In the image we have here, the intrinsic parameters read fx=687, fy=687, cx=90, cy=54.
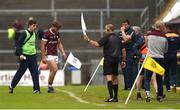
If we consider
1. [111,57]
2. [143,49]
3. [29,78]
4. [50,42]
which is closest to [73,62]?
[50,42]

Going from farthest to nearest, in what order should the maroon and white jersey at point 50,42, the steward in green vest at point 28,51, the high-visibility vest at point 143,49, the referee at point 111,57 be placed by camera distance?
1. the maroon and white jersey at point 50,42
2. the high-visibility vest at point 143,49
3. the steward in green vest at point 28,51
4. the referee at point 111,57

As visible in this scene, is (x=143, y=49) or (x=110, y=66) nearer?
(x=110, y=66)

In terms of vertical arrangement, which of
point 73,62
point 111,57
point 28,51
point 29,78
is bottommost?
point 29,78

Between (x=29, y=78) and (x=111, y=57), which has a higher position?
(x=111, y=57)

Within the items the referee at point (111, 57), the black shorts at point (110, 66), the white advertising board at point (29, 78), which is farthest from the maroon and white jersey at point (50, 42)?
the white advertising board at point (29, 78)

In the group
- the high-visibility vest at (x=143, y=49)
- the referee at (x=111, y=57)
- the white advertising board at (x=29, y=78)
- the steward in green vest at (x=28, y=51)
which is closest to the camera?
the referee at (x=111, y=57)

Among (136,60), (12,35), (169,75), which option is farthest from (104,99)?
(12,35)

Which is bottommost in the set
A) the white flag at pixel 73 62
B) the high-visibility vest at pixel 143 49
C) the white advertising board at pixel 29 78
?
the white advertising board at pixel 29 78

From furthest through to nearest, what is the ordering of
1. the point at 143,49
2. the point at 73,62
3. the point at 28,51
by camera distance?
the point at 73,62 < the point at 143,49 < the point at 28,51

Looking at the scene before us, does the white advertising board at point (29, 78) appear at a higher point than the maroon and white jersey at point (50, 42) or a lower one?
lower

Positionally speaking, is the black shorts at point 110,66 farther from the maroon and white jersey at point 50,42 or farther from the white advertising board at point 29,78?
the white advertising board at point 29,78

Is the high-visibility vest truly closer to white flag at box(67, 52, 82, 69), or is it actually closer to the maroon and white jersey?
the maroon and white jersey

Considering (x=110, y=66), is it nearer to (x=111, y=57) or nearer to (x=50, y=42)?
(x=111, y=57)

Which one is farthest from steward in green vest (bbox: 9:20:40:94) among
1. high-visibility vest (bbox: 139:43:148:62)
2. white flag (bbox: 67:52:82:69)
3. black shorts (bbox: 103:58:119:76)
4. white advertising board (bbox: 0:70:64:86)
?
white advertising board (bbox: 0:70:64:86)
